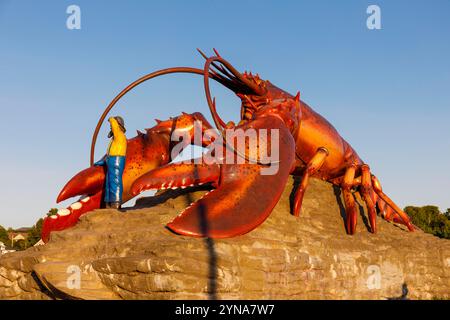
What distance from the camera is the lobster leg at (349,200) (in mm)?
8617

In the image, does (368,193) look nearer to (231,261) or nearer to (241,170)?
(241,170)

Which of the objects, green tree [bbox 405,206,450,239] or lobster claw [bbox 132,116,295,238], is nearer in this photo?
lobster claw [bbox 132,116,295,238]

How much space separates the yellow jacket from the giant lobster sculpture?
0.33 m

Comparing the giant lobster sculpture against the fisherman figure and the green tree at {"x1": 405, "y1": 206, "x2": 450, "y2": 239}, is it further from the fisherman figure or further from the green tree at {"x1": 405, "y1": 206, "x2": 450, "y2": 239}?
the green tree at {"x1": 405, "y1": 206, "x2": 450, "y2": 239}

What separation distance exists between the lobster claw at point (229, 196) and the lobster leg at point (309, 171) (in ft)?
2.41

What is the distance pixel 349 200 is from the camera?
8867 millimetres

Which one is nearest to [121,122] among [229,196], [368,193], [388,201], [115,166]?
[115,166]

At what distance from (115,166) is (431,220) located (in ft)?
95.4

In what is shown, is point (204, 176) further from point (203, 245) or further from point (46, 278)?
point (46, 278)

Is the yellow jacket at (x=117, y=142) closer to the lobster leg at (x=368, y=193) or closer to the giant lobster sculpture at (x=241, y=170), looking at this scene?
the giant lobster sculpture at (x=241, y=170)

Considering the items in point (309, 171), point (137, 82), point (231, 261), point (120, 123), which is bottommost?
point (231, 261)

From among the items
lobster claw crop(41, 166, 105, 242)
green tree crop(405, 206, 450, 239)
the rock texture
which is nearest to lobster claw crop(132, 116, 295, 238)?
the rock texture

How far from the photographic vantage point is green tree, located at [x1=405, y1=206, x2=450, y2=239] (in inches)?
1248
